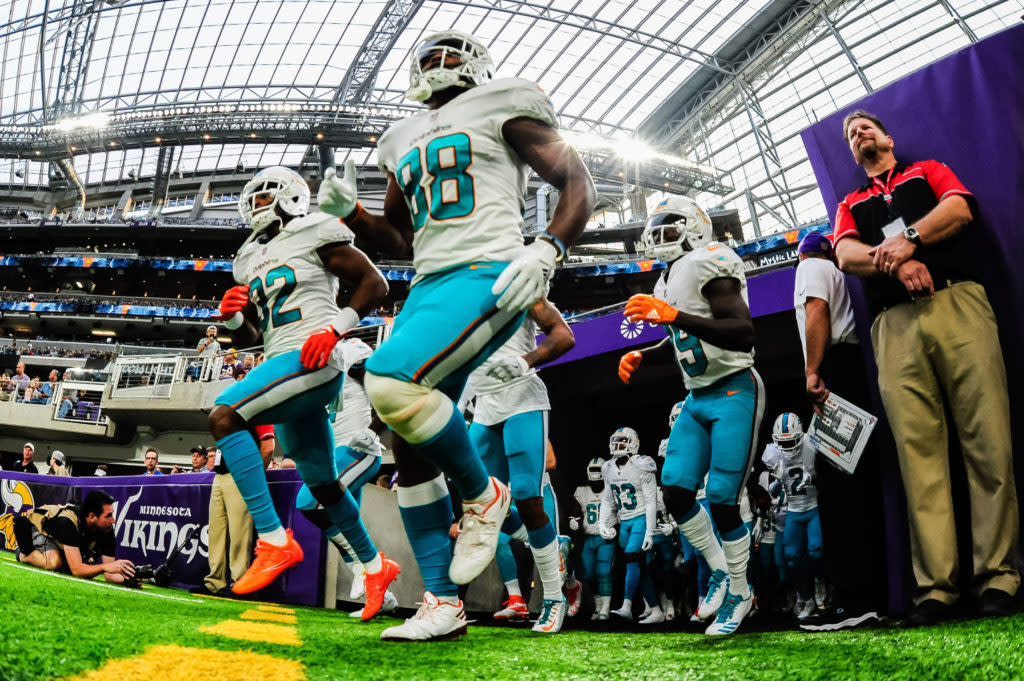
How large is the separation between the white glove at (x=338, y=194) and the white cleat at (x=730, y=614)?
8.20 ft

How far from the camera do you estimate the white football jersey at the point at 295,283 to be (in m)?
3.69

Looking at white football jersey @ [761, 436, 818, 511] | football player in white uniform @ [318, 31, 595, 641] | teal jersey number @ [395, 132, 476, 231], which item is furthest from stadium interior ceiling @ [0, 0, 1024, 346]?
teal jersey number @ [395, 132, 476, 231]

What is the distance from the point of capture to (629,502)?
616 cm

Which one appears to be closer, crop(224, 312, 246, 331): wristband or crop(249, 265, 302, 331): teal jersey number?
crop(249, 265, 302, 331): teal jersey number

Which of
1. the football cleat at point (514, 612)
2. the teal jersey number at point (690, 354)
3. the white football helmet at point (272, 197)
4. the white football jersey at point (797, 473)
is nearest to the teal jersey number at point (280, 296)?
the white football helmet at point (272, 197)

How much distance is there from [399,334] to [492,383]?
2.27 meters

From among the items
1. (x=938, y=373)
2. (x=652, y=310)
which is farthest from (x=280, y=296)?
(x=938, y=373)

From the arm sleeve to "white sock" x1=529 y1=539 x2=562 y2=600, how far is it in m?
2.52

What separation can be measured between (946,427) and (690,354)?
1255mm

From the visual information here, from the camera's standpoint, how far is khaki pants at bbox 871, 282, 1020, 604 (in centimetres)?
254

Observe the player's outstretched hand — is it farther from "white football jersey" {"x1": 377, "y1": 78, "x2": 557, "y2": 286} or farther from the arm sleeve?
the arm sleeve

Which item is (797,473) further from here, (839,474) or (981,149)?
(981,149)

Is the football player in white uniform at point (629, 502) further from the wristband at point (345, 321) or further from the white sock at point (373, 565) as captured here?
the wristband at point (345, 321)

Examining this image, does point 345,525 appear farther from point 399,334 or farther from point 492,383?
point 399,334
